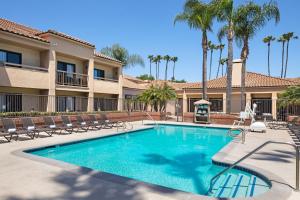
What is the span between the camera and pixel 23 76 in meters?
17.9

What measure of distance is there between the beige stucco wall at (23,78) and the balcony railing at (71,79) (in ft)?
6.00

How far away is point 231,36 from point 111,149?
58.4 feet

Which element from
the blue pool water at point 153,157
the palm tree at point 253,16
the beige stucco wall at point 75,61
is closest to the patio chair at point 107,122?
the blue pool water at point 153,157

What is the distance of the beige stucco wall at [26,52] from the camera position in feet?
59.4

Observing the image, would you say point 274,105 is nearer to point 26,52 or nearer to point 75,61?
point 75,61

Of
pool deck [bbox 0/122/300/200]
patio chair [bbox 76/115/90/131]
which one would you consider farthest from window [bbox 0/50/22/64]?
pool deck [bbox 0/122/300/200]

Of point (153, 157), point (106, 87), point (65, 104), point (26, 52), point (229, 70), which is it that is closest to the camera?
point (153, 157)

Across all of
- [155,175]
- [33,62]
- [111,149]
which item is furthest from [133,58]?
[155,175]

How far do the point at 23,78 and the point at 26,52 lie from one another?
2.79m

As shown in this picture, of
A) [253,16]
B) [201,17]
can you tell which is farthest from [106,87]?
[253,16]

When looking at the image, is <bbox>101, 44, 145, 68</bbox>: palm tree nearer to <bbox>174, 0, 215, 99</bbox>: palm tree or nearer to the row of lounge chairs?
<bbox>174, 0, 215, 99</bbox>: palm tree

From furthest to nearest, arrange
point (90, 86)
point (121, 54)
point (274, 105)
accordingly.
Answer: point (121, 54) < point (274, 105) < point (90, 86)

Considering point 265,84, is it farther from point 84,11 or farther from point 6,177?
point 6,177

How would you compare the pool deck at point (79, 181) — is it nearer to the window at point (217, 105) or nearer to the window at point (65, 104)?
the window at point (65, 104)
